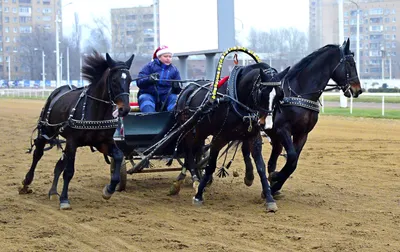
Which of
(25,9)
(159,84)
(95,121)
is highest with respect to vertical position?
(25,9)

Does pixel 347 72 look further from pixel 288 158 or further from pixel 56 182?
pixel 56 182

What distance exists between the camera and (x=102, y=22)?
40.8 meters

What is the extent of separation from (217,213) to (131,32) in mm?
38127

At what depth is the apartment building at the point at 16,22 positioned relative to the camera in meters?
88.8

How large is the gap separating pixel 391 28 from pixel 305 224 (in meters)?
50.6

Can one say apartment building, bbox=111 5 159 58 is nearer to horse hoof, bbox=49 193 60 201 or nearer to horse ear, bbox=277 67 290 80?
horse hoof, bbox=49 193 60 201

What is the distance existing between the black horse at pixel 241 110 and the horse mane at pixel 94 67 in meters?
1.31

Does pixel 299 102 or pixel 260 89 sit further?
pixel 299 102

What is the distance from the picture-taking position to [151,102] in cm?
1036

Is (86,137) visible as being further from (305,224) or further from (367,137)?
(367,137)

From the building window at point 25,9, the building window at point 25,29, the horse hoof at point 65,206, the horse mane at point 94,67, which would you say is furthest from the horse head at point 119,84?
the building window at point 25,9

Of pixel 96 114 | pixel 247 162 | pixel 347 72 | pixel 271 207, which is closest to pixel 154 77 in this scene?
pixel 96 114

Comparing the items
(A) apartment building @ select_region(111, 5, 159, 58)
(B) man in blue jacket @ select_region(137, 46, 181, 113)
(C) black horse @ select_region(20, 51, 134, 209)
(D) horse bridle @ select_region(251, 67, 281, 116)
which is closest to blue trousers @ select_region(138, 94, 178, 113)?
(B) man in blue jacket @ select_region(137, 46, 181, 113)

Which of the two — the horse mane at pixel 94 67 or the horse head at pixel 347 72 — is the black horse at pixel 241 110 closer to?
the horse head at pixel 347 72
